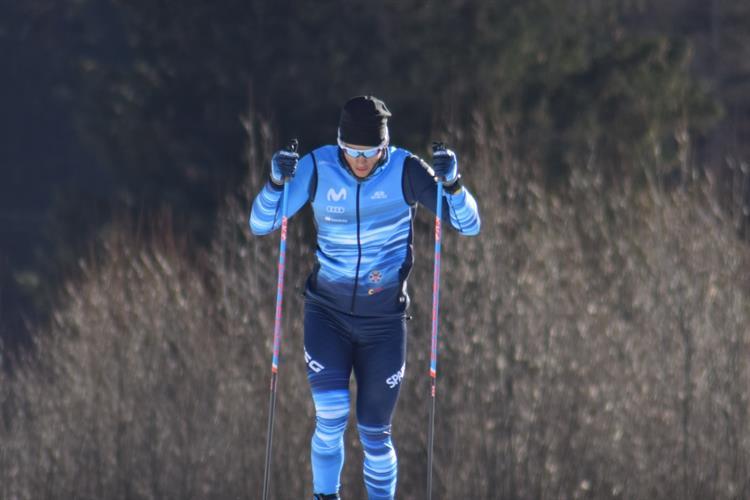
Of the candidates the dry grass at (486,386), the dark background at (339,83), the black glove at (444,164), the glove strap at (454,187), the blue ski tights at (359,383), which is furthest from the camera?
the dark background at (339,83)

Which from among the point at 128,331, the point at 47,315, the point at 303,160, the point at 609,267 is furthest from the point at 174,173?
the point at 303,160

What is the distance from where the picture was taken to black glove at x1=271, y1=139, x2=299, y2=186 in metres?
6.92

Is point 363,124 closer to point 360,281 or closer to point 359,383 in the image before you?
point 360,281

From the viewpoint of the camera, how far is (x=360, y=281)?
7129 millimetres

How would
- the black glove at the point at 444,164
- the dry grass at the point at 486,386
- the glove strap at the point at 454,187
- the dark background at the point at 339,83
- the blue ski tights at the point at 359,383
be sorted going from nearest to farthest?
the black glove at the point at 444,164, the glove strap at the point at 454,187, the blue ski tights at the point at 359,383, the dry grass at the point at 486,386, the dark background at the point at 339,83

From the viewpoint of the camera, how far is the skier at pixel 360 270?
7066 millimetres

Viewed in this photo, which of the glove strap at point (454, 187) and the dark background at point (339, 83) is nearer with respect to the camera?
the glove strap at point (454, 187)

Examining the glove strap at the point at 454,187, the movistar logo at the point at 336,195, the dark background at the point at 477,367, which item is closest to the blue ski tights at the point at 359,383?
the movistar logo at the point at 336,195

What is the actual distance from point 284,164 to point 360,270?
24.9 inches

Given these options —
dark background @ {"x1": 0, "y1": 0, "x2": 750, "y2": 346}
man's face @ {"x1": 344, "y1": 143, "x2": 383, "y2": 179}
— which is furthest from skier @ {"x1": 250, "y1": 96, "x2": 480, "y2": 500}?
dark background @ {"x1": 0, "y1": 0, "x2": 750, "y2": 346}

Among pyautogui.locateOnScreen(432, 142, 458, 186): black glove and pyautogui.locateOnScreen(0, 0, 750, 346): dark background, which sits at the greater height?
pyautogui.locateOnScreen(0, 0, 750, 346): dark background

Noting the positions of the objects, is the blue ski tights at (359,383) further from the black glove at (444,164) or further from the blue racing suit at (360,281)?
the black glove at (444,164)

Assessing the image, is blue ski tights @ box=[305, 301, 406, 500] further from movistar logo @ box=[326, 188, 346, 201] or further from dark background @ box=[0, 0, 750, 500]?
dark background @ box=[0, 0, 750, 500]

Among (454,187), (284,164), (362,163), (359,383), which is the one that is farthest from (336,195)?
(359,383)
